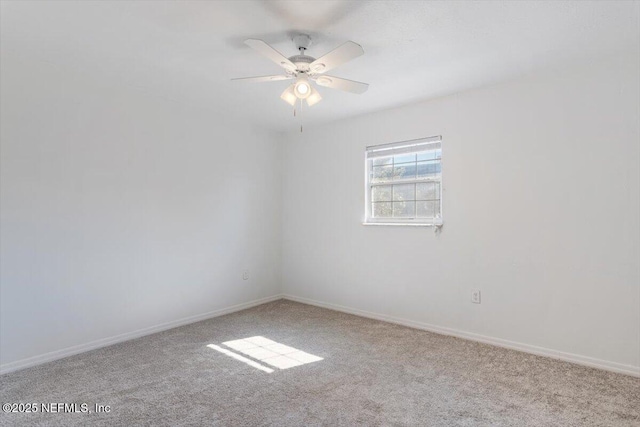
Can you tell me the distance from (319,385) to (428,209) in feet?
6.79

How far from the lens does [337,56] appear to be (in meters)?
2.15

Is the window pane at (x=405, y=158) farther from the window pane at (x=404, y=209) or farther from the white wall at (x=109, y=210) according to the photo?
the white wall at (x=109, y=210)

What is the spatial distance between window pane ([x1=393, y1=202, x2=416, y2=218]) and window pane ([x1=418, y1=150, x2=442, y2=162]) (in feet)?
1.59

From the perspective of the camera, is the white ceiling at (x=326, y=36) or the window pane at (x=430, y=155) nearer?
the white ceiling at (x=326, y=36)

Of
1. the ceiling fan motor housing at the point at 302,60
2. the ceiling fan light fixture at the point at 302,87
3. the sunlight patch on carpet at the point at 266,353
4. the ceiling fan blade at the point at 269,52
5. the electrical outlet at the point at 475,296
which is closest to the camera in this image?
the ceiling fan blade at the point at 269,52

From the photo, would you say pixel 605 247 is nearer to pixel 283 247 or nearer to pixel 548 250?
pixel 548 250

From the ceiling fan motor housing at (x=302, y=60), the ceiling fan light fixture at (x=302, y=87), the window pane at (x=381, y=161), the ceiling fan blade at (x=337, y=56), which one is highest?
the ceiling fan motor housing at (x=302, y=60)

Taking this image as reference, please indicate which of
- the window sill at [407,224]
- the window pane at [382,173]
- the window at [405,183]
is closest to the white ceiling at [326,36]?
the window at [405,183]

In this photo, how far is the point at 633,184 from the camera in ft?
8.43

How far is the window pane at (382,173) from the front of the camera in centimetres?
399

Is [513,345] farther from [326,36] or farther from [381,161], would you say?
[326,36]

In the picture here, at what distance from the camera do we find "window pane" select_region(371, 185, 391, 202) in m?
4.00

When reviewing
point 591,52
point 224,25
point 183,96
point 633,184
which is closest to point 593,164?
point 633,184

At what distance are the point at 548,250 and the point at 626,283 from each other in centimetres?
53
